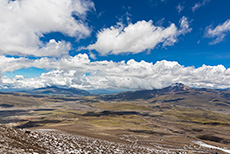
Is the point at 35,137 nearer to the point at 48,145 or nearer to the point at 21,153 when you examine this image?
the point at 48,145

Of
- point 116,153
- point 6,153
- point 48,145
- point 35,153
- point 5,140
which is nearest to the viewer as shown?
point 6,153

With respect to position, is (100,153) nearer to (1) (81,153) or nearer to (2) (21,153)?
(1) (81,153)

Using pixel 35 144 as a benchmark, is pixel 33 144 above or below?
above

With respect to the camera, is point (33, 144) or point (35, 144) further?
point (35, 144)

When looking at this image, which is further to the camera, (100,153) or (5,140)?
(100,153)

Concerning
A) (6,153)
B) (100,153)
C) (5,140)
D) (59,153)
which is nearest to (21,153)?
(6,153)

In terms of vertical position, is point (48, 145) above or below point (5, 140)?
below

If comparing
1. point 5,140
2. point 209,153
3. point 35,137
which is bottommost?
point 209,153

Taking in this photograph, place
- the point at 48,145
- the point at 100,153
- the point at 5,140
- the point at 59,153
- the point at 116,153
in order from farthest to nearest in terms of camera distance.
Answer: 1. the point at 116,153
2. the point at 100,153
3. the point at 48,145
4. the point at 59,153
5. the point at 5,140

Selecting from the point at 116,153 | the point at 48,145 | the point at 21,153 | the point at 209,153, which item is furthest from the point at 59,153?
the point at 209,153
